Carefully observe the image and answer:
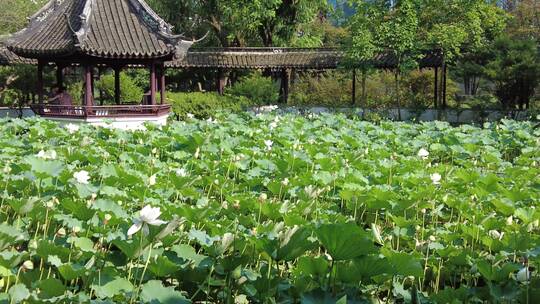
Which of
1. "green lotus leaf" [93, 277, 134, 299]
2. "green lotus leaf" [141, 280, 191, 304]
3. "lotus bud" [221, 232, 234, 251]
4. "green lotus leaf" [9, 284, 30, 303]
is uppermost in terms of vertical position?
"lotus bud" [221, 232, 234, 251]

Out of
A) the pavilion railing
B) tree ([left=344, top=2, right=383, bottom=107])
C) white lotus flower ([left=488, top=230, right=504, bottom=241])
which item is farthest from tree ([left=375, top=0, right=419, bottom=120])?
white lotus flower ([left=488, top=230, right=504, bottom=241])

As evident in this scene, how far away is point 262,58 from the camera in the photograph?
20.6 meters

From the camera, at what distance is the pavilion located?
43.5 feet

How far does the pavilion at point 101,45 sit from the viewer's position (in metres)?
13.2

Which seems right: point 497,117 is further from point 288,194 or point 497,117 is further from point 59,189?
point 59,189

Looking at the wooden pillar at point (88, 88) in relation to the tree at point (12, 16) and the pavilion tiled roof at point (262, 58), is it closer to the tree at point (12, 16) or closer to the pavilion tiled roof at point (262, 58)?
the pavilion tiled roof at point (262, 58)

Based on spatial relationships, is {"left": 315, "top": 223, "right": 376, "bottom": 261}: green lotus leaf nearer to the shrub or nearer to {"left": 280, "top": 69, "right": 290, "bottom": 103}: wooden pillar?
the shrub

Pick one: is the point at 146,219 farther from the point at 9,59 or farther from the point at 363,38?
the point at 9,59

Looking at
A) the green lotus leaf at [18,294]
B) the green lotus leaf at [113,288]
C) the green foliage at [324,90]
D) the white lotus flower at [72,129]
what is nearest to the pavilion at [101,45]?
the white lotus flower at [72,129]

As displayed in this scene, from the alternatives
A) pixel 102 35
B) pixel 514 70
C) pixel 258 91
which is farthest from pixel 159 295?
pixel 258 91

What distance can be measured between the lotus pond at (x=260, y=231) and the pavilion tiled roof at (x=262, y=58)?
13.7 m

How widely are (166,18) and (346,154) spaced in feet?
62.2

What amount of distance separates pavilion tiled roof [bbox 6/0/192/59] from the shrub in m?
2.78

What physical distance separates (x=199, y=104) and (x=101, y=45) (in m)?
5.00
